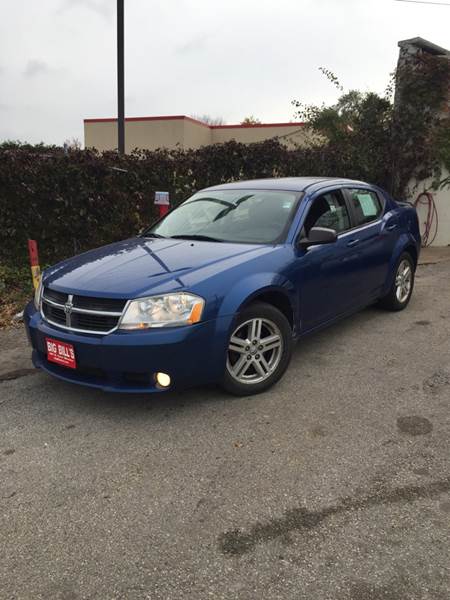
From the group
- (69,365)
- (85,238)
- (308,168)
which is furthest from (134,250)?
(308,168)

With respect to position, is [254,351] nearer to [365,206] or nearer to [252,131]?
[365,206]

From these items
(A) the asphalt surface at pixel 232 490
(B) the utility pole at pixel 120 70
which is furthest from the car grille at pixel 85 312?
(B) the utility pole at pixel 120 70

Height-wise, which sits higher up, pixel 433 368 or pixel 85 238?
pixel 85 238

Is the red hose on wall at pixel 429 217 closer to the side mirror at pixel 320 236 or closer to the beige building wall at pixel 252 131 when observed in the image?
the side mirror at pixel 320 236

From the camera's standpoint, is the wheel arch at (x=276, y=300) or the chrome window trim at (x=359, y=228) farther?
the chrome window trim at (x=359, y=228)

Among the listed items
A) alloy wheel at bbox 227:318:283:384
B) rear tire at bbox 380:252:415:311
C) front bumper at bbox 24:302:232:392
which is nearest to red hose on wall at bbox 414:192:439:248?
rear tire at bbox 380:252:415:311

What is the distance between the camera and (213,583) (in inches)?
82.7

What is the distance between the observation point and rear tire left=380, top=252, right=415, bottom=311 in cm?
578

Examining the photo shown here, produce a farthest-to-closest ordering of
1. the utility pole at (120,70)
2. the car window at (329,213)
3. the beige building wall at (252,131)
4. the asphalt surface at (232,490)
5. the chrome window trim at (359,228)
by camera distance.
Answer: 1. the beige building wall at (252,131)
2. the utility pole at (120,70)
3. the chrome window trim at (359,228)
4. the car window at (329,213)
5. the asphalt surface at (232,490)

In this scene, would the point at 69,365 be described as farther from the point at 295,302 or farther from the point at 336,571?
the point at 336,571

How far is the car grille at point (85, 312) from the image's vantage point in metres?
3.31

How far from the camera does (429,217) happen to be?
11023 millimetres

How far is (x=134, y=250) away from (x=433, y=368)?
2581 millimetres

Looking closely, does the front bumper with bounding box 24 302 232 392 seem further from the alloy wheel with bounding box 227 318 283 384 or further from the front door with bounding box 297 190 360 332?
the front door with bounding box 297 190 360 332
